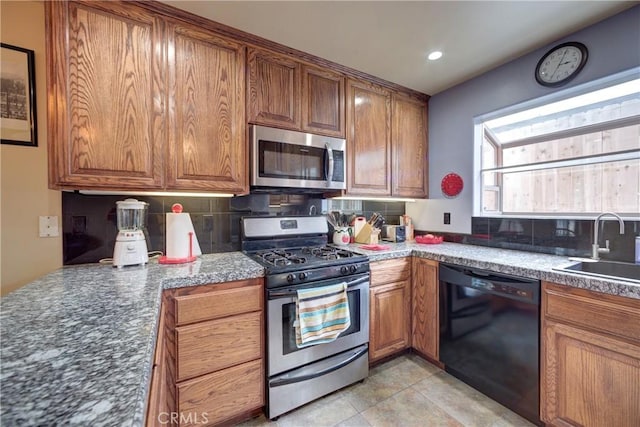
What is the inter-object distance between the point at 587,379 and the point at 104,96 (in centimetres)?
281

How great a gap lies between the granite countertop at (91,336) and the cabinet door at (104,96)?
1.79 feet

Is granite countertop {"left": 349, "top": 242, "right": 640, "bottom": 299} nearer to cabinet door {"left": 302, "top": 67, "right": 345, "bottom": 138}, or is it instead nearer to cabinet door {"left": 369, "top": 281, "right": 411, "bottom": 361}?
cabinet door {"left": 369, "top": 281, "right": 411, "bottom": 361}

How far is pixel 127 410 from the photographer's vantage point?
424mm

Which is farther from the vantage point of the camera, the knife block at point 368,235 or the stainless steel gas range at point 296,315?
the knife block at point 368,235

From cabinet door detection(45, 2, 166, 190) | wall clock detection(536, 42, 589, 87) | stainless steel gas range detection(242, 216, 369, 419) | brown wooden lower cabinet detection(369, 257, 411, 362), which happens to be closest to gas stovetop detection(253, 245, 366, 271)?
stainless steel gas range detection(242, 216, 369, 419)

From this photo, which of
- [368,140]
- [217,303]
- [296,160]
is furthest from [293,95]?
[217,303]

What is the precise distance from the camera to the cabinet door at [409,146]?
8.16 feet

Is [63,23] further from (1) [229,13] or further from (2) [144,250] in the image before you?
(2) [144,250]

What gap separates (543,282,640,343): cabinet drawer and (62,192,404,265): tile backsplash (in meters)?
1.63

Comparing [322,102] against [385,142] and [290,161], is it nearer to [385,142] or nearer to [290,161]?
[290,161]

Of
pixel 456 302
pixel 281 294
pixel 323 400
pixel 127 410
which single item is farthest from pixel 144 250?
pixel 456 302

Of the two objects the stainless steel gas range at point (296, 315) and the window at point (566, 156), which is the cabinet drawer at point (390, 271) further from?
the window at point (566, 156)

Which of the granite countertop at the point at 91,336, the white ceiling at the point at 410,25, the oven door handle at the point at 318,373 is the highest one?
the white ceiling at the point at 410,25

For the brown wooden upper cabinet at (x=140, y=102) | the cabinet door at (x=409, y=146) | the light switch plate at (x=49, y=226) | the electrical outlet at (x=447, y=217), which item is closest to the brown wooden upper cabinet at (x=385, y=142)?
the cabinet door at (x=409, y=146)
